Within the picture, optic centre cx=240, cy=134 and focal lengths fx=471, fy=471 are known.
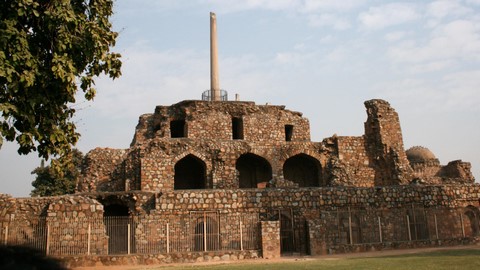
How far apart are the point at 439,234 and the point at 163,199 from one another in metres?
11.3

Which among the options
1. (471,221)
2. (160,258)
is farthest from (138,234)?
(471,221)

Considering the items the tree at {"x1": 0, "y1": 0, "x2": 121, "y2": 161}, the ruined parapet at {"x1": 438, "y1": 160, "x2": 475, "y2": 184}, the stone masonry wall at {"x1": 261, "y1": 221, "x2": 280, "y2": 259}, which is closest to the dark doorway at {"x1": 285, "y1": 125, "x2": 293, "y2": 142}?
the ruined parapet at {"x1": 438, "y1": 160, "x2": 475, "y2": 184}

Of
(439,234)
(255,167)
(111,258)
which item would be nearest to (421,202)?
(439,234)

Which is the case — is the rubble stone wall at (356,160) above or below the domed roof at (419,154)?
below

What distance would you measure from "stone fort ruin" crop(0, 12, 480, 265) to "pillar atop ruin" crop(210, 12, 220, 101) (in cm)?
701

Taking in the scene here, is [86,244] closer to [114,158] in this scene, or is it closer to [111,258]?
[111,258]

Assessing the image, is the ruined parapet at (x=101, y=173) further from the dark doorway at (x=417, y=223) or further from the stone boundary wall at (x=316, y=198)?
the dark doorway at (x=417, y=223)

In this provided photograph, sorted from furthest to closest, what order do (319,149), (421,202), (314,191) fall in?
1. (319,149)
2. (421,202)
3. (314,191)

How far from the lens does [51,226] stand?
51.4 ft

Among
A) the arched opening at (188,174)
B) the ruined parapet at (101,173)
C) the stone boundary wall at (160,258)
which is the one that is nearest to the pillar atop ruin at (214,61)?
the arched opening at (188,174)

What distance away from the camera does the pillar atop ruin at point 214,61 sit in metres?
36.2

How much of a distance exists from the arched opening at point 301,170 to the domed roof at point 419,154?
16.5 metres

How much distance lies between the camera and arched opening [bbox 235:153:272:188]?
27703 mm

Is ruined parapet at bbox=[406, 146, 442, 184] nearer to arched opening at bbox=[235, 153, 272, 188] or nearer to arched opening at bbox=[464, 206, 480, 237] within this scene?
arched opening at bbox=[235, 153, 272, 188]
